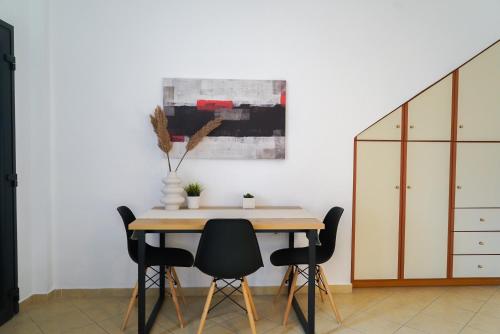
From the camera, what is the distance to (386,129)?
2.88 meters

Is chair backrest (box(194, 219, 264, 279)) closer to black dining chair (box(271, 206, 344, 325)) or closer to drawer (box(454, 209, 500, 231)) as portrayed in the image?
black dining chair (box(271, 206, 344, 325))

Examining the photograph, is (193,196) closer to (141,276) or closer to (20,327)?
(141,276)

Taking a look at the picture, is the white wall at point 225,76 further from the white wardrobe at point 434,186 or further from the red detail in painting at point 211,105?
the red detail in painting at point 211,105

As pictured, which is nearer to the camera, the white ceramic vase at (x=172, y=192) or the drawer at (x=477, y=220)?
the white ceramic vase at (x=172, y=192)

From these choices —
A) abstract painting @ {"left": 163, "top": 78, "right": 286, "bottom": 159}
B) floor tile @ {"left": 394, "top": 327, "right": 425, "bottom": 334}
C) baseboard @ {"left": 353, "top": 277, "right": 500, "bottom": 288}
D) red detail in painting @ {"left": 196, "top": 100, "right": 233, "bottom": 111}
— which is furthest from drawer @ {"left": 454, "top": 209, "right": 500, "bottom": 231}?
red detail in painting @ {"left": 196, "top": 100, "right": 233, "bottom": 111}

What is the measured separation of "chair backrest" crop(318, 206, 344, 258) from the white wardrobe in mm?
537

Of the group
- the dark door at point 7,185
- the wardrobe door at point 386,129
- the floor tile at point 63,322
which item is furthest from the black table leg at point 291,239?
the dark door at point 7,185

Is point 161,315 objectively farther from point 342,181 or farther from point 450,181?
point 450,181

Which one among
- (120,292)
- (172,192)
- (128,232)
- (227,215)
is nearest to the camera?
(128,232)

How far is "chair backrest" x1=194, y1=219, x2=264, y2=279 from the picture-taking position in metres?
1.96

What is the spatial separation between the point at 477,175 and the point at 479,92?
32.3 inches

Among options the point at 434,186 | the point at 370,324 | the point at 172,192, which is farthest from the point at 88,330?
the point at 434,186

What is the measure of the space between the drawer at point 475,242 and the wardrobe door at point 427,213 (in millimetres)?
120

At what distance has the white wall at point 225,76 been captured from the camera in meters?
2.73
